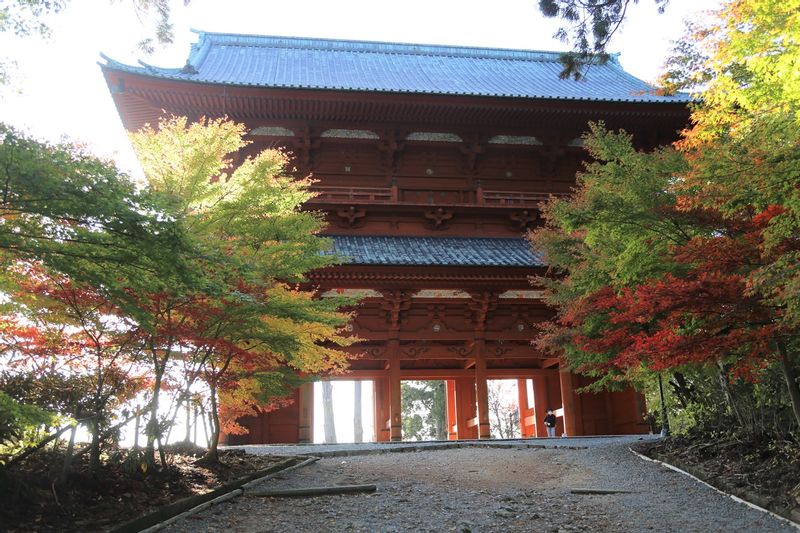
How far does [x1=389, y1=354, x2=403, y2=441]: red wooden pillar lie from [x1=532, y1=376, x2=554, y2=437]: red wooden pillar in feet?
20.4

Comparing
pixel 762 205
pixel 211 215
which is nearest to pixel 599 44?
pixel 762 205

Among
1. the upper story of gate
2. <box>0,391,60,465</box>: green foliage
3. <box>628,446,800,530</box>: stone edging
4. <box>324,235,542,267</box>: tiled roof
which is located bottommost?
<box>628,446,800,530</box>: stone edging

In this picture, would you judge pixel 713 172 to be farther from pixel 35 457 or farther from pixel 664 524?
pixel 35 457

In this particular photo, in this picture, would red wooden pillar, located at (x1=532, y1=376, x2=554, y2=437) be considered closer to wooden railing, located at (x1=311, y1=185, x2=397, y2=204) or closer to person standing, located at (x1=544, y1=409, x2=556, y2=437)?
person standing, located at (x1=544, y1=409, x2=556, y2=437)

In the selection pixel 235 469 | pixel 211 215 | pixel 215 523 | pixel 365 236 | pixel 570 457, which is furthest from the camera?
pixel 365 236

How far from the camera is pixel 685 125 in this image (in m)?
18.2

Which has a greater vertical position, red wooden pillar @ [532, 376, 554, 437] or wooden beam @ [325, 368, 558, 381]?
wooden beam @ [325, 368, 558, 381]

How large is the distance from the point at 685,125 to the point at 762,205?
43.3 ft

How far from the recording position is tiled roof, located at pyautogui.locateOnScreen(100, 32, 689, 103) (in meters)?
21.0

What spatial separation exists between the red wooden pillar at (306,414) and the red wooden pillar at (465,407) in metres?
6.86

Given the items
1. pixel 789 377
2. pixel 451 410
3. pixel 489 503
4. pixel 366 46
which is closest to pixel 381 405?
pixel 451 410

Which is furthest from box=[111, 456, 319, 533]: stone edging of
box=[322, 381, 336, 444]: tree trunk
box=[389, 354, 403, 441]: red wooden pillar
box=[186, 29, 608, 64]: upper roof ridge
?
box=[322, 381, 336, 444]: tree trunk

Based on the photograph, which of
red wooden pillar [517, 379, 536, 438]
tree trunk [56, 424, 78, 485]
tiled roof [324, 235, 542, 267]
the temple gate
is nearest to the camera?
tree trunk [56, 424, 78, 485]

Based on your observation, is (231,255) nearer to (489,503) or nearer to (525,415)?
(489,503)
